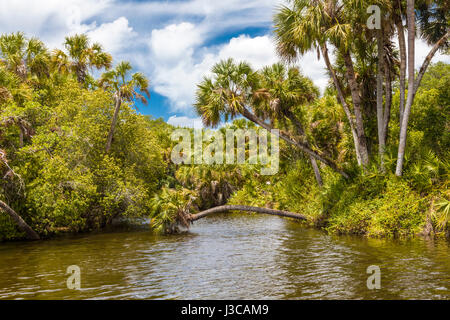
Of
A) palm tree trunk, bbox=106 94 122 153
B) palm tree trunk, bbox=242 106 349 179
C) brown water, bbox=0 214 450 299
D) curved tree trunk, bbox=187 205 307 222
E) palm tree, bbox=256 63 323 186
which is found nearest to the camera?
brown water, bbox=0 214 450 299

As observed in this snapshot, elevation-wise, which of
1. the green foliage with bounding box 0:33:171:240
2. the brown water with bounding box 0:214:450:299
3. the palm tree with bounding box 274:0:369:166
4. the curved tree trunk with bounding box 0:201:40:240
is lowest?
the brown water with bounding box 0:214:450:299

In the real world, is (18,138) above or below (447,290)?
above

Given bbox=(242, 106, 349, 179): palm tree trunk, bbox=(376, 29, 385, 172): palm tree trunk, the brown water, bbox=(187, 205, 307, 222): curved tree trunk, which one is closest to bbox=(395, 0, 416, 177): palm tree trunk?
bbox=(376, 29, 385, 172): palm tree trunk

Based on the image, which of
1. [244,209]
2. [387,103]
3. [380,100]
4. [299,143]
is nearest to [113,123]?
[244,209]

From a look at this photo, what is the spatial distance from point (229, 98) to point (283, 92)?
145 inches

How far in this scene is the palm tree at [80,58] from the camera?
29.1 metres

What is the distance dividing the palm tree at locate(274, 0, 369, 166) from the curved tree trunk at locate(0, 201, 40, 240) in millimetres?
14886

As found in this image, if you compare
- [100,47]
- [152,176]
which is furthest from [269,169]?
[100,47]

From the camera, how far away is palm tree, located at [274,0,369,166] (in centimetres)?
1738

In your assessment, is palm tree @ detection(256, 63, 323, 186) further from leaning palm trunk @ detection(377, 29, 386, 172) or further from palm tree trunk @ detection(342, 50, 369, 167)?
leaning palm trunk @ detection(377, 29, 386, 172)

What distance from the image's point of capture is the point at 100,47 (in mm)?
29844

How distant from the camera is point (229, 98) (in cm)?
1923
